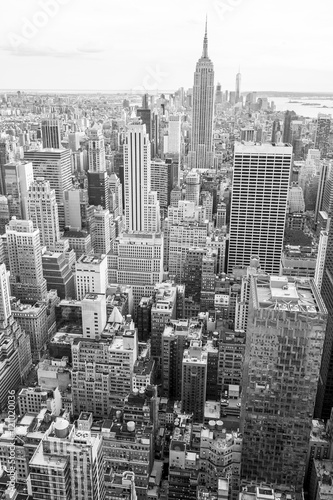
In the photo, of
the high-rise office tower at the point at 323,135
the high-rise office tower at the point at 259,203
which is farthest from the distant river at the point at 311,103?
the high-rise office tower at the point at 259,203

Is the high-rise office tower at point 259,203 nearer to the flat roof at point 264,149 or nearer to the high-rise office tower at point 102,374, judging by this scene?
the flat roof at point 264,149

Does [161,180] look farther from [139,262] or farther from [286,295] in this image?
[286,295]

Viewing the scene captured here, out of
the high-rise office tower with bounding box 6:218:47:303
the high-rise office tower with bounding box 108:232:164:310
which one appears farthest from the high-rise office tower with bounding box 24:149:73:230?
the high-rise office tower with bounding box 108:232:164:310

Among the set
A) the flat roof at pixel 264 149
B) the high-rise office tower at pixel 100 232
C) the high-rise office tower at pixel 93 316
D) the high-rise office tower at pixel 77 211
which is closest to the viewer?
the high-rise office tower at pixel 93 316

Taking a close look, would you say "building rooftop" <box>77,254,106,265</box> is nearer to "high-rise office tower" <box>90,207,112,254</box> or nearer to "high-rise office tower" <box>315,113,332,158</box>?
"high-rise office tower" <box>90,207,112,254</box>

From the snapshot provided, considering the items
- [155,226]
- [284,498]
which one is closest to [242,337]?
[284,498]

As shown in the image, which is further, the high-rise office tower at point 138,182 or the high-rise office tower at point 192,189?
the high-rise office tower at point 192,189

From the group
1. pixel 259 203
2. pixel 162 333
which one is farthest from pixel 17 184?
pixel 162 333

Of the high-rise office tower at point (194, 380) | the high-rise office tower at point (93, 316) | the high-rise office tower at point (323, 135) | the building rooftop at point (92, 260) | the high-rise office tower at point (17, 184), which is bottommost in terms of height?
the high-rise office tower at point (194, 380)
